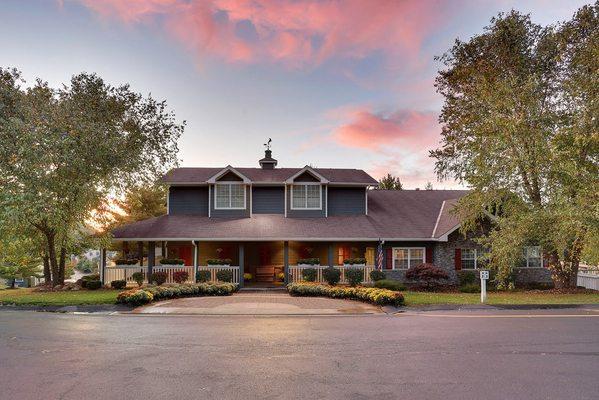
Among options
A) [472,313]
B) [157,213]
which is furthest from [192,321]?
[157,213]

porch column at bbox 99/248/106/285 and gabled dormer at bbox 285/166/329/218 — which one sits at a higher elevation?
gabled dormer at bbox 285/166/329/218

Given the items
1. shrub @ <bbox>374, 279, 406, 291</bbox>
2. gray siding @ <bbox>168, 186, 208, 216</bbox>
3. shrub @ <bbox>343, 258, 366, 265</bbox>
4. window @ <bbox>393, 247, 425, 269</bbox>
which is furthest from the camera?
gray siding @ <bbox>168, 186, 208, 216</bbox>

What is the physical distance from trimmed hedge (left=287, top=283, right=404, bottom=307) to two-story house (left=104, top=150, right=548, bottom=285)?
11.5 ft

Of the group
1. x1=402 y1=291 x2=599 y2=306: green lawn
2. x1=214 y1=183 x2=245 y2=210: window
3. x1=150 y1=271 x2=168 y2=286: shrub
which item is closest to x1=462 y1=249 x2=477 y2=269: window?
x1=402 y1=291 x2=599 y2=306: green lawn

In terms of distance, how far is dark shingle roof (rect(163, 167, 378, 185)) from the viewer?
29422 mm

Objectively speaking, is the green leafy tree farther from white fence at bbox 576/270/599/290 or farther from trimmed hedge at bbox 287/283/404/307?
trimmed hedge at bbox 287/283/404/307

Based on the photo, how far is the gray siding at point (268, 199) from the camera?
29.6 m

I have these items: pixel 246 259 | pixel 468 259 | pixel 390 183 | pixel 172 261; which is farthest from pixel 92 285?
pixel 390 183

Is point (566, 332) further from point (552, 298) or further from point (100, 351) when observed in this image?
point (100, 351)

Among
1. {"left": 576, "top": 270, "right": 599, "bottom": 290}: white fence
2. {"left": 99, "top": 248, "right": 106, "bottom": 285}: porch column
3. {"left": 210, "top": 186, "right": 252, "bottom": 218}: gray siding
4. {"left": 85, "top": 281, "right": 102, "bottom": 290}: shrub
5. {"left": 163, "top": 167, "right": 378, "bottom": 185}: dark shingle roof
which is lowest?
{"left": 576, "top": 270, "right": 599, "bottom": 290}: white fence

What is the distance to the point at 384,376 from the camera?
8109mm

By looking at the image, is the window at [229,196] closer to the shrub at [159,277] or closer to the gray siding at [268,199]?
the gray siding at [268,199]

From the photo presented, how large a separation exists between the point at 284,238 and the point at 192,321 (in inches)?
437

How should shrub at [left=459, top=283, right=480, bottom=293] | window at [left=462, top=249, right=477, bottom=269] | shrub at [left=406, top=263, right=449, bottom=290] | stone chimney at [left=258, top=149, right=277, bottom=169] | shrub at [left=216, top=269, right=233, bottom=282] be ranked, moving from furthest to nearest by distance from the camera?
stone chimney at [left=258, top=149, right=277, bottom=169] < window at [left=462, top=249, right=477, bottom=269] < shrub at [left=459, top=283, right=480, bottom=293] < shrub at [left=406, top=263, right=449, bottom=290] < shrub at [left=216, top=269, right=233, bottom=282]
